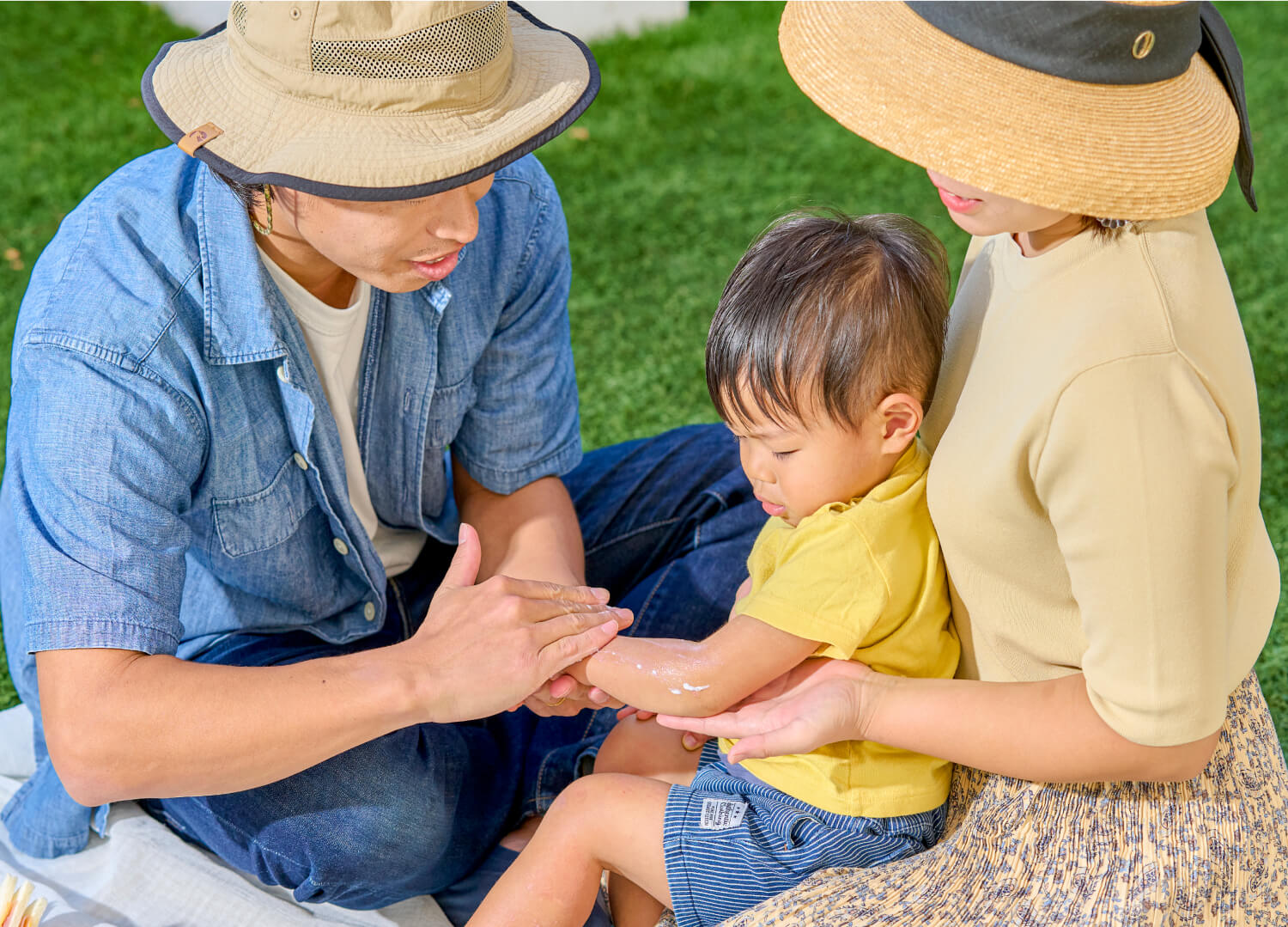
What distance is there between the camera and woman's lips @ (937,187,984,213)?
5.40 ft

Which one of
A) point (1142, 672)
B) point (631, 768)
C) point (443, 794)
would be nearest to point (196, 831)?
point (443, 794)

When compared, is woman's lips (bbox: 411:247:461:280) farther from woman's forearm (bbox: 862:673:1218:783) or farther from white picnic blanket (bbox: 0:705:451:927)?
white picnic blanket (bbox: 0:705:451:927)

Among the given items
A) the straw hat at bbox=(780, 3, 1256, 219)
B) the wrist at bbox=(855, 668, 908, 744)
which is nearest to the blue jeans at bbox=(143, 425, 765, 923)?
the wrist at bbox=(855, 668, 908, 744)

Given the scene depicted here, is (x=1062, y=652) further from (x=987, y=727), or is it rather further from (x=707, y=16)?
(x=707, y=16)

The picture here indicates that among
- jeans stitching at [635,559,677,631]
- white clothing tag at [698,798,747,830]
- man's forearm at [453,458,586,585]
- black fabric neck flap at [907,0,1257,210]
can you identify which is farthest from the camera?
jeans stitching at [635,559,677,631]

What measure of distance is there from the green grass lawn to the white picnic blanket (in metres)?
1.73

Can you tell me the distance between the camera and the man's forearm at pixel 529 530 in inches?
100

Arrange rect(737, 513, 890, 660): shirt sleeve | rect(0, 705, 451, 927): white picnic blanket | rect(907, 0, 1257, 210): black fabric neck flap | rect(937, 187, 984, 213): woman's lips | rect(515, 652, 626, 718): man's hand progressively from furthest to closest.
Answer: rect(0, 705, 451, 927): white picnic blanket < rect(515, 652, 626, 718): man's hand < rect(737, 513, 890, 660): shirt sleeve < rect(937, 187, 984, 213): woman's lips < rect(907, 0, 1257, 210): black fabric neck flap

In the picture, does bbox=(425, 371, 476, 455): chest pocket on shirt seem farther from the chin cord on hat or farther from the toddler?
the toddler

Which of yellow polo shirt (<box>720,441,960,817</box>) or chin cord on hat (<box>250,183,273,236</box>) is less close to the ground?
Answer: chin cord on hat (<box>250,183,273,236</box>)

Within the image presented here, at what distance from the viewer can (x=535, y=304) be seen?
8.48 ft

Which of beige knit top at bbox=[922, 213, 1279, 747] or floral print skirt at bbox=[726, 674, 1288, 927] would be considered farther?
floral print skirt at bbox=[726, 674, 1288, 927]

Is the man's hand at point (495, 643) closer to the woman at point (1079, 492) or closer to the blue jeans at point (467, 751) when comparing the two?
the blue jeans at point (467, 751)

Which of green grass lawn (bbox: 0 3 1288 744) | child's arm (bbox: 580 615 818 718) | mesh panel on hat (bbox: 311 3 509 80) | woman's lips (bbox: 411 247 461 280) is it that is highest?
mesh panel on hat (bbox: 311 3 509 80)
